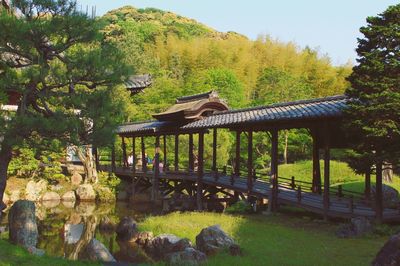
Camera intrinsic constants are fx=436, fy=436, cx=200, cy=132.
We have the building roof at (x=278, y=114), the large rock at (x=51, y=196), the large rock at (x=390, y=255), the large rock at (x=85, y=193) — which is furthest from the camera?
the large rock at (x=85, y=193)

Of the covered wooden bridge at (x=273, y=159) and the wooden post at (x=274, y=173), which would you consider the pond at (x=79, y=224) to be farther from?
the wooden post at (x=274, y=173)

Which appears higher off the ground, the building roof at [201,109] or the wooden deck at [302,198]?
the building roof at [201,109]

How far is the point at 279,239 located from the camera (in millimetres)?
11406

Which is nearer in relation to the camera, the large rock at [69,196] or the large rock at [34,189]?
the large rock at [34,189]

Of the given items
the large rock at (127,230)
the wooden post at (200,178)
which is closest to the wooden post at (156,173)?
the wooden post at (200,178)

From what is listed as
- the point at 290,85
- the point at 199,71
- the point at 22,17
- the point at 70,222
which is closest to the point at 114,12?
the point at 199,71

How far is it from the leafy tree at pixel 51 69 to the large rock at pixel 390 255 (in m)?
6.48

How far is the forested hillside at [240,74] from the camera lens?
112ft

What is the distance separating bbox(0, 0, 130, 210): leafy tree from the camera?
9.05 meters

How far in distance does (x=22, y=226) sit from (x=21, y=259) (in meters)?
1.79

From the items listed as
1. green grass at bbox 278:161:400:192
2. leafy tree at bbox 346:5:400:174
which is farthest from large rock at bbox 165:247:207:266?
green grass at bbox 278:161:400:192

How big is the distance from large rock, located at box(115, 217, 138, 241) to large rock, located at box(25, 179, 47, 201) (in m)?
10.6

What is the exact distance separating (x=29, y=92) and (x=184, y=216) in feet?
25.4

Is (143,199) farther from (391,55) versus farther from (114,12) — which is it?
(114,12)
